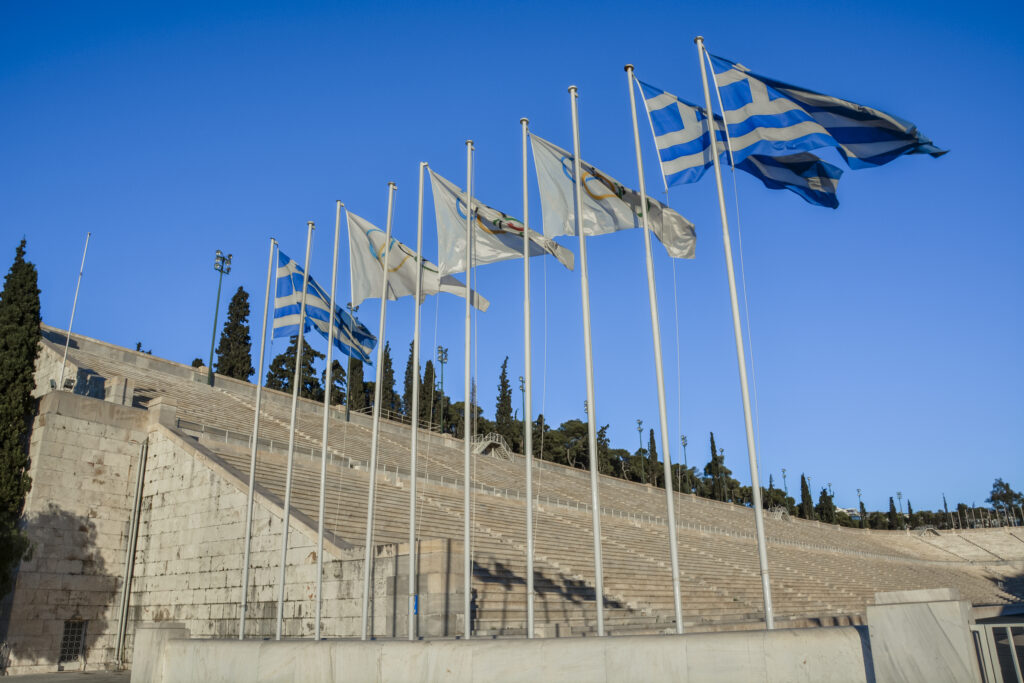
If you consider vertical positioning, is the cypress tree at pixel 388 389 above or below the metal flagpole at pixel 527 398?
above

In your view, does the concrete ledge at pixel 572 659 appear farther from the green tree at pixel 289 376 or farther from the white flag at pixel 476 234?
the green tree at pixel 289 376

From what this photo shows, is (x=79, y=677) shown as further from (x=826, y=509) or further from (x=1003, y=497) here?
(x=1003, y=497)

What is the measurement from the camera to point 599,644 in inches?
353

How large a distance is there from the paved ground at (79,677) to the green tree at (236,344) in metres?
34.0

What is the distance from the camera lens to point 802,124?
11.2 meters

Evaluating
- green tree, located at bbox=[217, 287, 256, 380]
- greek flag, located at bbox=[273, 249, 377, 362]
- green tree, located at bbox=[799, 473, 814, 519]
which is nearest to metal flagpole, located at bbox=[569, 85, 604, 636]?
greek flag, located at bbox=[273, 249, 377, 362]

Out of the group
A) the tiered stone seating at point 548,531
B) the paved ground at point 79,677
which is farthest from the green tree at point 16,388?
the tiered stone seating at point 548,531

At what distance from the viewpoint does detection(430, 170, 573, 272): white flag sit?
14422 mm

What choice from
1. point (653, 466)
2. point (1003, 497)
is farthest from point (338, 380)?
point (1003, 497)

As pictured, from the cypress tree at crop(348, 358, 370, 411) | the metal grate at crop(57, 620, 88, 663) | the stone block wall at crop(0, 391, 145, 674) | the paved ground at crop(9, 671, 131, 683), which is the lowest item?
the paved ground at crop(9, 671, 131, 683)

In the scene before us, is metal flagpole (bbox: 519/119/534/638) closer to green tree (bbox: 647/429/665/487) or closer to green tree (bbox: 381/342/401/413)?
green tree (bbox: 381/342/401/413)

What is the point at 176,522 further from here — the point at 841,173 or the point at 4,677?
the point at 841,173

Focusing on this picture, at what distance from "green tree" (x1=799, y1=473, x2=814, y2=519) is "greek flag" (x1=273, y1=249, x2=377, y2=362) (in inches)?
2864

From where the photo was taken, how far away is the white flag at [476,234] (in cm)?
1442
